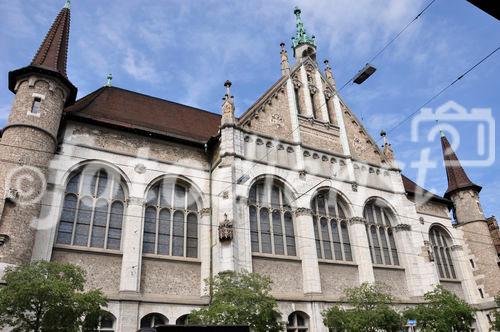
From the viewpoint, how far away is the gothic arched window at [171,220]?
55.5ft

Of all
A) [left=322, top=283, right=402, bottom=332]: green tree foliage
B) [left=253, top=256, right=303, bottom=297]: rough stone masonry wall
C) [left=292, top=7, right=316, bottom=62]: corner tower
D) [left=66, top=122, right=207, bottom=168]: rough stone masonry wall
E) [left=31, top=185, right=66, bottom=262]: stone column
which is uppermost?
[left=292, top=7, right=316, bottom=62]: corner tower

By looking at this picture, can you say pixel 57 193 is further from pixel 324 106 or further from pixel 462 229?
pixel 462 229

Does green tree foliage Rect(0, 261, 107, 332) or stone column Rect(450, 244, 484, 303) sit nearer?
green tree foliage Rect(0, 261, 107, 332)

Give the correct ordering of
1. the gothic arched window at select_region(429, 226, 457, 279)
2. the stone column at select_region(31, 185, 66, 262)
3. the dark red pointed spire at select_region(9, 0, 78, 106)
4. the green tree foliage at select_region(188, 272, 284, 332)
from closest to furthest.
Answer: the green tree foliage at select_region(188, 272, 284, 332) → the stone column at select_region(31, 185, 66, 262) → the dark red pointed spire at select_region(9, 0, 78, 106) → the gothic arched window at select_region(429, 226, 457, 279)

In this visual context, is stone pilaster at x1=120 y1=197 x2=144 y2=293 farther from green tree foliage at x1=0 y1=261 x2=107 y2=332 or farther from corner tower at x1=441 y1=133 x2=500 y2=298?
corner tower at x1=441 y1=133 x2=500 y2=298

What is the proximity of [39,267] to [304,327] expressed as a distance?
10.7 m

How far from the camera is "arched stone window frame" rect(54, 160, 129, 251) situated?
613 inches

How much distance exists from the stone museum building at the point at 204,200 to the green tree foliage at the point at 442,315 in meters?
2.99

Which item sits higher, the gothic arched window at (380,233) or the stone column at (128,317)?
the gothic arched window at (380,233)

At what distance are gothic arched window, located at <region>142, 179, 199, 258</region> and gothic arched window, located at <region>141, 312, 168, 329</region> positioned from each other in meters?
2.46

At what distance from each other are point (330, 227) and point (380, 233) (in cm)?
357

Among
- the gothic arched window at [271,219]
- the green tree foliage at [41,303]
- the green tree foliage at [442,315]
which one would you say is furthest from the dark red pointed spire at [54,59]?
the green tree foliage at [442,315]

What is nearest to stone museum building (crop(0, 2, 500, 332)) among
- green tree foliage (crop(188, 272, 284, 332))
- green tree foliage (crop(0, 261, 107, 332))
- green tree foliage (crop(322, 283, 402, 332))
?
green tree foliage (crop(322, 283, 402, 332))

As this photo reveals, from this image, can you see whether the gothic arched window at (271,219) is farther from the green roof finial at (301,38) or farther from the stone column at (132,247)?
the green roof finial at (301,38)
